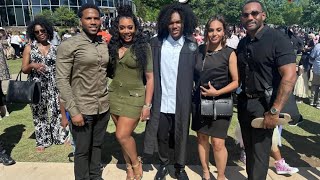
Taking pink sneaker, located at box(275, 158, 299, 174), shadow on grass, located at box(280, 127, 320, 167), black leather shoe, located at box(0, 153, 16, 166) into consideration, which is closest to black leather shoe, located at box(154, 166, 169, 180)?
pink sneaker, located at box(275, 158, 299, 174)

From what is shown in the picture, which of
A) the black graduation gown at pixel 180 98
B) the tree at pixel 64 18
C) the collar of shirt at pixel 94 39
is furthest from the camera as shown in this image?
the tree at pixel 64 18

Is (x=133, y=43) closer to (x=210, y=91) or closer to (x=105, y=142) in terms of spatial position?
(x=210, y=91)

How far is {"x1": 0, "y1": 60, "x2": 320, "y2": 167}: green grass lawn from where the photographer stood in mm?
4344

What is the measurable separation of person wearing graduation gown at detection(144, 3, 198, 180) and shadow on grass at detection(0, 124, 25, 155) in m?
2.64

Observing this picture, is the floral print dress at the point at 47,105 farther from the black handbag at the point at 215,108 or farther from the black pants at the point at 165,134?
the black handbag at the point at 215,108

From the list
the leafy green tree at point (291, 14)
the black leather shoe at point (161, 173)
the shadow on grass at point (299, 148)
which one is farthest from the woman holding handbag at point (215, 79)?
the leafy green tree at point (291, 14)

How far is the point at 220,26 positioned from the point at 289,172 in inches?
80.8

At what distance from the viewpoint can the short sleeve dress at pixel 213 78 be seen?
3119 mm

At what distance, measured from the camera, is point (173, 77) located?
3395 millimetres

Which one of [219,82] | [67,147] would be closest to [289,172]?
[219,82]

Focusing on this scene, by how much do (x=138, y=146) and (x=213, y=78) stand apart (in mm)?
2141

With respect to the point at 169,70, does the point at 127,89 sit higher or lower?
lower

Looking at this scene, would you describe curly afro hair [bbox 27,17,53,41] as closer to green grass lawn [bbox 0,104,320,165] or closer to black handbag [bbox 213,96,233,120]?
green grass lawn [bbox 0,104,320,165]

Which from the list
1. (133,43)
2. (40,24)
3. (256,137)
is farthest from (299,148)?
(40,24)
